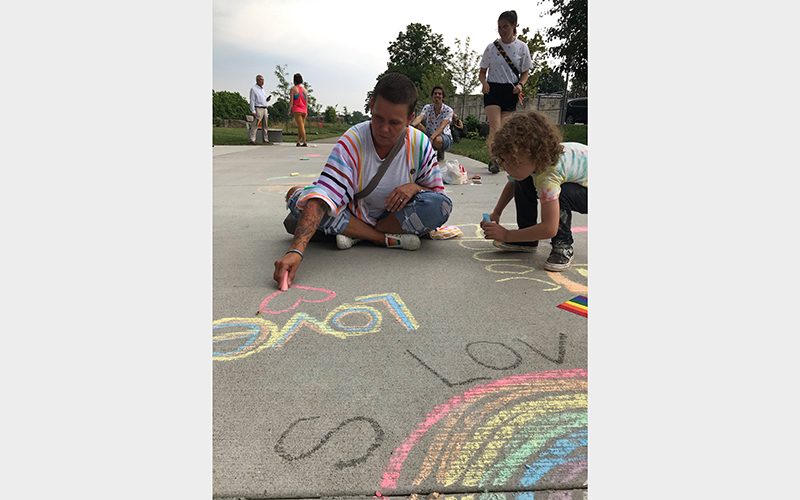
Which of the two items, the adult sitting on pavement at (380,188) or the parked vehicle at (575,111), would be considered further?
the parked vehicle at (575,111)

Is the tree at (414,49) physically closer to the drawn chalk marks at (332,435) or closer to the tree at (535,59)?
the tree at (535,59)

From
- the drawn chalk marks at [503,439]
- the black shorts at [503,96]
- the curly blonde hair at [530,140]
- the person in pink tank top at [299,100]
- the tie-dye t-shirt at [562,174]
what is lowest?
the drawn chalk marks at [503,439]

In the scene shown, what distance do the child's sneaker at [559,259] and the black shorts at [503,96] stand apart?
9.91ft

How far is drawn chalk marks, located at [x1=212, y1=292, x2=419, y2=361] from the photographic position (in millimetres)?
1505

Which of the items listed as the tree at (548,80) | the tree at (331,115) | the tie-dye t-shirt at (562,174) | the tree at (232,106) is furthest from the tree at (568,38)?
the tree at (331,115)

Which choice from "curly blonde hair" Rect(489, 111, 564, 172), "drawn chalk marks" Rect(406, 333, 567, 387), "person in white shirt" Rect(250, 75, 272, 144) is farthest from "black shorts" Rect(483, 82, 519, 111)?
"person in white shirt" Rect(250, 75, 272, 144)

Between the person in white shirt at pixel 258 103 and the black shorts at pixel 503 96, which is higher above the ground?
the person in white shirt at pixel 258 103

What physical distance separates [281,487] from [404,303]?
1005 millimetres

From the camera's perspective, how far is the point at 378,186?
8.23ft

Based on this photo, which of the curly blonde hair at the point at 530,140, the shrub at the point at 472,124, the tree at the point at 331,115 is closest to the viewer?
the curly blonde hair at the point at 530,140

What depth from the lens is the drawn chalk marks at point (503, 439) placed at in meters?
0.97

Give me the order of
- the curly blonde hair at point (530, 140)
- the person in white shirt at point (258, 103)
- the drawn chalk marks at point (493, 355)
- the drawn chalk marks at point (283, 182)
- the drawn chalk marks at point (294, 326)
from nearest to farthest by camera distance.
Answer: the drawn chalk marks at point (493, 355) → the drawn chalk marks at point (294, 326) → the curly blonde hair at point (530, 140) → the drawn chalk marks at point (283, 182) → the person in white shirt at point (258, 103)

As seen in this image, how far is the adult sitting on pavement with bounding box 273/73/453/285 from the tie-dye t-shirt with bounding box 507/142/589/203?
0.56 meters

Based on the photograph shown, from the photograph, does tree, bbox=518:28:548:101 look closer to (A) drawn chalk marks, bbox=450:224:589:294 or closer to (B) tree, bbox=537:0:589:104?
(B) tree, bbox=537:0:589:104
